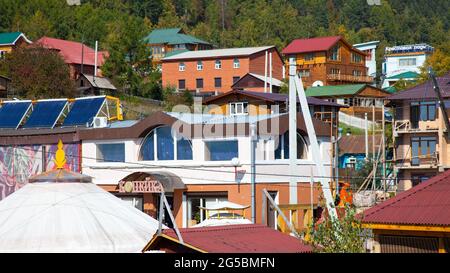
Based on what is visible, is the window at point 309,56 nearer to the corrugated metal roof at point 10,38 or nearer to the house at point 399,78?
the house at point 399,78

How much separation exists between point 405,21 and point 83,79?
237 feet

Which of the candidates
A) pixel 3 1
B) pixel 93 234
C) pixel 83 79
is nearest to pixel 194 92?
pixel 83 79

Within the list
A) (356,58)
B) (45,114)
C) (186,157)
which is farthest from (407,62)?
(186,157)

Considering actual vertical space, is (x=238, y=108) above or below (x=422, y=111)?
above

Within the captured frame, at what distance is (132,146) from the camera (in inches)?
1499

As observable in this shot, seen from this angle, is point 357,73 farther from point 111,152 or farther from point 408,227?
point 408,227

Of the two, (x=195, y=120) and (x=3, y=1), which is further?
Answer: (x=3, y=1)

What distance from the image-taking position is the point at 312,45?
274 ft

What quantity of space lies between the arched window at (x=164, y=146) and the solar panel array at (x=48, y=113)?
3.29 meters

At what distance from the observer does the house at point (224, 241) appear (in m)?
18.4

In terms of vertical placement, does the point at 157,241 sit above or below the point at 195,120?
below

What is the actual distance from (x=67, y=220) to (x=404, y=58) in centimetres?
7027
